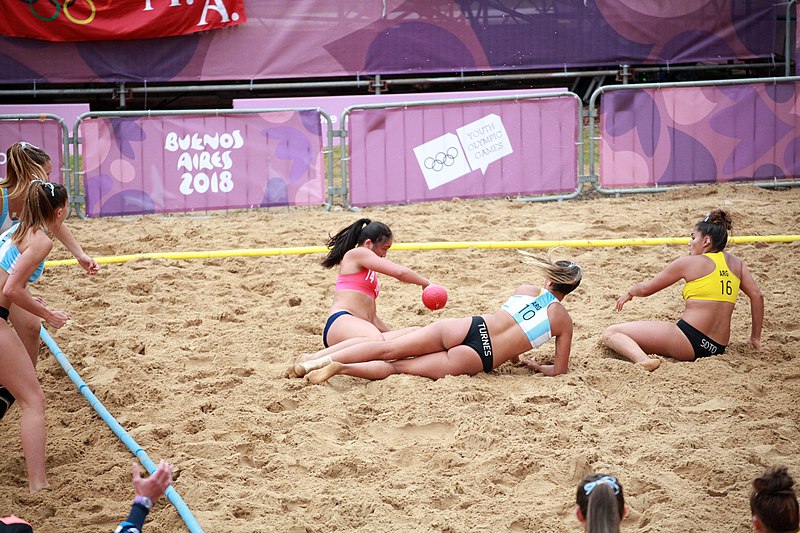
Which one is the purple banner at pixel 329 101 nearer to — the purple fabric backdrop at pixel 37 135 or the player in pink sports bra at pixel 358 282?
the purple fabric backdrop at pixel 37 135

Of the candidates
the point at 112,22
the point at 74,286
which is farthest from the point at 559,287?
the point at 112,22

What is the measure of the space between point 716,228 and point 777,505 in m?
3.59

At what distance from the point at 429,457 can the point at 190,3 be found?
10101 mm

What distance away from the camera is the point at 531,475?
498 cm

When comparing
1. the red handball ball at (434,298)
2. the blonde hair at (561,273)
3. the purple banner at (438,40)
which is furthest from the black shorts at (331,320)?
the purple banner at (438,40)

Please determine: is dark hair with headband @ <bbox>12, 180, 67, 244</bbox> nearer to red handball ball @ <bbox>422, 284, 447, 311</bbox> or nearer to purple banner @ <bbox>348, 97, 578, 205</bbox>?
red handball ball @ <bbox>422, 284, 447, 311</bbox>

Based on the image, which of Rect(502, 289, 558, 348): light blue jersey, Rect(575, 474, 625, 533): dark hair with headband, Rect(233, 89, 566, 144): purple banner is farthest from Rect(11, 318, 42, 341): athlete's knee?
Rect(233, 89, 566, 144): purple banner

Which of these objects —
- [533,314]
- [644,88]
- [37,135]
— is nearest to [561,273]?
[533,314]

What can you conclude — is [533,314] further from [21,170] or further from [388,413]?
[21,170]

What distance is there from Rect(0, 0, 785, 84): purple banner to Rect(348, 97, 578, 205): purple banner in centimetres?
267

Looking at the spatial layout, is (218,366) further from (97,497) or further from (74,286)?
(74,286)

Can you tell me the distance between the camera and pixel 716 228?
669 centimetres

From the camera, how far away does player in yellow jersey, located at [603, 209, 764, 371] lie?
6.59m

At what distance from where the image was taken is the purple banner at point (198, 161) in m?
11.0
